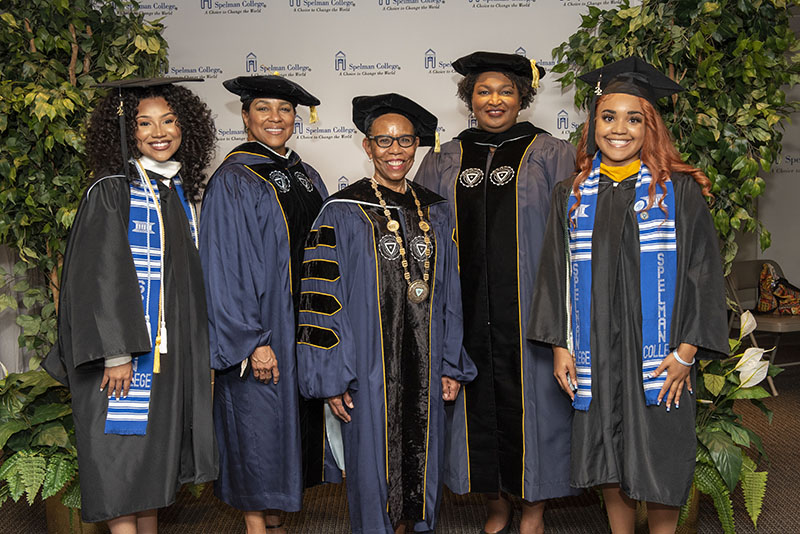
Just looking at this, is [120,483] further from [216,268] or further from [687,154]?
[687,154]

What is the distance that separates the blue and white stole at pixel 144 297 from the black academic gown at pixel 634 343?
151cm

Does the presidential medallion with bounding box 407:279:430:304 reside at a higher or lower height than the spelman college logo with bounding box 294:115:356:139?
lower

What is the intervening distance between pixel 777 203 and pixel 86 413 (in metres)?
6.80

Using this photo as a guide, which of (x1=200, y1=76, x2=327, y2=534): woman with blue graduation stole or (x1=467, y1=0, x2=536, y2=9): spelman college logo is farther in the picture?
(x1=467, y1=0, x2=536, y2=9): spelman college logo

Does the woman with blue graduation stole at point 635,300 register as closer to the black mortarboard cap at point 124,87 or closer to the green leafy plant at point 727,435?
the green leafy plant at point 727,435

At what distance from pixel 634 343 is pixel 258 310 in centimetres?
136

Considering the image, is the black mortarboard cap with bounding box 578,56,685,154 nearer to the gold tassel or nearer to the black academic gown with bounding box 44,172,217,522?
the black academic gown with bounding box 44,172,217,522

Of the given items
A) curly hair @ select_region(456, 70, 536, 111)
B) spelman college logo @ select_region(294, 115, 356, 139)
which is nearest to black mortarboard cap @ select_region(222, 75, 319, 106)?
curly hair @ select_region(456, 70, 536, 111)

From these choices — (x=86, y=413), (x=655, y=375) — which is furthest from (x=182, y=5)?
(x=655, y=375)

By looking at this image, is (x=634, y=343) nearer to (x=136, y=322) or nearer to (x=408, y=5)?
(x=136, y=322)

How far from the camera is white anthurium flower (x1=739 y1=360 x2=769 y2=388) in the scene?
306cm

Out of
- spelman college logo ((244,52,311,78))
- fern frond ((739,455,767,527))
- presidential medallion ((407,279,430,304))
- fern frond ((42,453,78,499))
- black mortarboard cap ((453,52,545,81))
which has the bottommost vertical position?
fern frond ((739,455,767,527))

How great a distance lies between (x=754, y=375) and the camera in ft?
10.1

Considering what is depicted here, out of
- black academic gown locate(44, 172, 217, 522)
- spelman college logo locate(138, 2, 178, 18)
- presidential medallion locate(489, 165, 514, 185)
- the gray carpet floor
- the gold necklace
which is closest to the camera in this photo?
black academic gown locate(44, 172, 217, 522)
